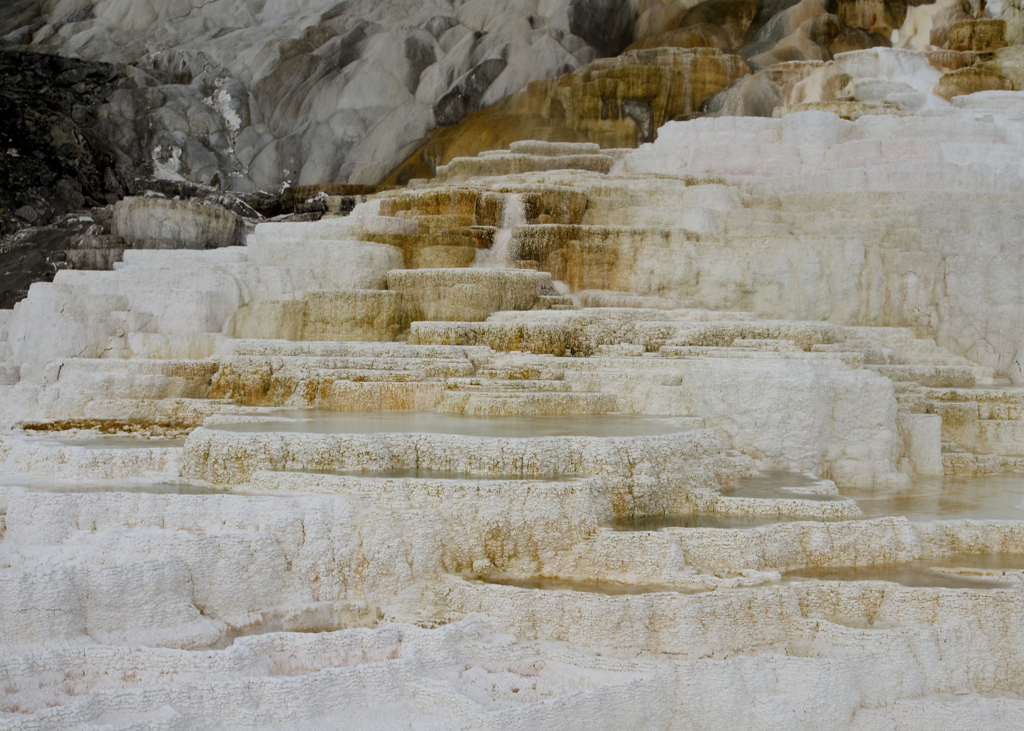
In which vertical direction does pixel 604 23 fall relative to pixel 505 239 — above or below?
above

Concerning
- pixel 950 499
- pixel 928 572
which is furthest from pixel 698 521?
pixel 950 499

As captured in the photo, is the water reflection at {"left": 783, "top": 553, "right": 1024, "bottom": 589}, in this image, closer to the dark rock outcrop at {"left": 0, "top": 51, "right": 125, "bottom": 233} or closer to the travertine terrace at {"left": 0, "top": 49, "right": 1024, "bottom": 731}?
the travertine terrace at {"left": 0, "top": 49, "right": 1024, "bottom": 731}

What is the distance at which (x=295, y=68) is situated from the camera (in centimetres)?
2723

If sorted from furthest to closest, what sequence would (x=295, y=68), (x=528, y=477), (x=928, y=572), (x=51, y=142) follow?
(x=295, y=68), (x=51, y=142), (x=528, y=477), (x=928, y=572)

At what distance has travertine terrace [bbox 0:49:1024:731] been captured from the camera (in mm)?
7004

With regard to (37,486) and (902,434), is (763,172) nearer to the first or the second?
(902,434)

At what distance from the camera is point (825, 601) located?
309 inches

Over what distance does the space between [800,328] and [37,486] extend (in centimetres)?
849

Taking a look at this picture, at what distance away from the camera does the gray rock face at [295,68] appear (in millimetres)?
25562

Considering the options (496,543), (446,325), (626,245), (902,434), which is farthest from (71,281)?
(902,434)

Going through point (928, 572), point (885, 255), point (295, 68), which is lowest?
point (928, 572)

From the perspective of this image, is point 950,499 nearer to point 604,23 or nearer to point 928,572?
point 928,572

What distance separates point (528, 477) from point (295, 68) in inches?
833

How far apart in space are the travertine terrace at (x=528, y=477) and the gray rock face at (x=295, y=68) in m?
10.1
